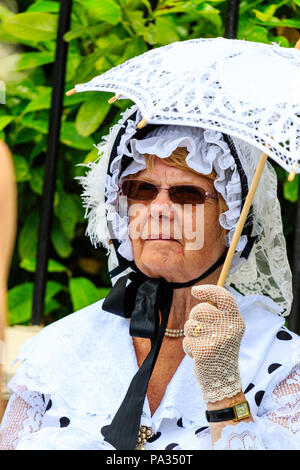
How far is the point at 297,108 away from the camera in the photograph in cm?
216

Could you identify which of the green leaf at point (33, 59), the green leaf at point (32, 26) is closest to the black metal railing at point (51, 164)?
the green leaf at point (32, 26)

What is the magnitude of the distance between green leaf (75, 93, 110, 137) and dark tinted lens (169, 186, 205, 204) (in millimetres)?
1156

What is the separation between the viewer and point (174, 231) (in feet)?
8.14

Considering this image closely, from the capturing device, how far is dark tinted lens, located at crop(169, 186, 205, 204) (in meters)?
2.51

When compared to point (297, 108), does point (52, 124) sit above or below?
below

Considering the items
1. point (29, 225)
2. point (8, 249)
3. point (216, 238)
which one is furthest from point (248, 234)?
point (29, 225)

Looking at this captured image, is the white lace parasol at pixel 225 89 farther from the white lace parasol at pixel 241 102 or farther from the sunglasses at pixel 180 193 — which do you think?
the sunglasses at pixel 180 193

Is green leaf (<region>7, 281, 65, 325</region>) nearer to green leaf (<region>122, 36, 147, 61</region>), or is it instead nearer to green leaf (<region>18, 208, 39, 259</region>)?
green leaf (<region>18, 208, 39, 259</region>)

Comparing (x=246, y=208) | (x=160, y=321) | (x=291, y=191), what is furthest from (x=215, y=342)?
(x=291, y=191)

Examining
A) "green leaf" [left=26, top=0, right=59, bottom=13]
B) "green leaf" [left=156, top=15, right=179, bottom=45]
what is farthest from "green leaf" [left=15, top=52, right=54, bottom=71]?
"green leaf" [left=156, top=15, right=179, bottom=45]

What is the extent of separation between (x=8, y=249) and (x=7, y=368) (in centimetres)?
188

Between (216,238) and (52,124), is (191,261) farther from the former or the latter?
(52,124)
